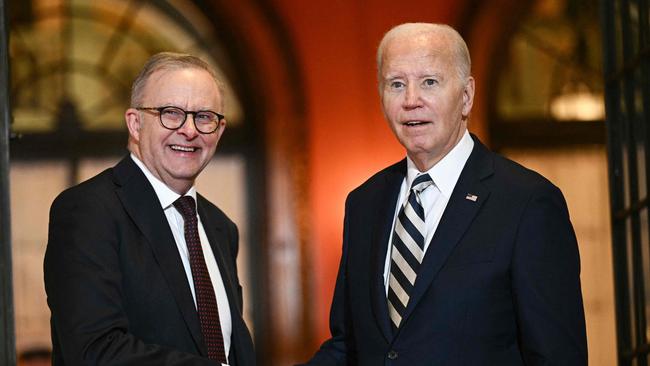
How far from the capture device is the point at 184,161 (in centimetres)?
254

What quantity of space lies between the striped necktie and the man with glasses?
1.35 feet

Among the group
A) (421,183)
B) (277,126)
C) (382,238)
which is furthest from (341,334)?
(277,126)

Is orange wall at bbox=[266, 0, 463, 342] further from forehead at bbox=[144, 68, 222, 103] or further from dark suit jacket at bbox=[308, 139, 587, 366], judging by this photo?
dark suit jacket at bbox=[308, 139, 587, 366]

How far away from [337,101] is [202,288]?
11.4 feet

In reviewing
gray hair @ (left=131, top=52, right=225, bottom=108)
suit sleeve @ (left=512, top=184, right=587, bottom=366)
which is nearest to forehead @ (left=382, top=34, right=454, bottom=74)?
suit sleeve @ (left=512, top=184, right=587, bottom=366)

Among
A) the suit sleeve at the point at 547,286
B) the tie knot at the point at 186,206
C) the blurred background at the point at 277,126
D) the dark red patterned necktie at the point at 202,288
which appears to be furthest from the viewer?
the blurred background at the point at 277,126

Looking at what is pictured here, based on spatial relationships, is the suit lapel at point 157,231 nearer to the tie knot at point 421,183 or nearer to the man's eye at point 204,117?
the man's eye at point 204,117

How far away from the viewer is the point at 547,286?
2277 mm

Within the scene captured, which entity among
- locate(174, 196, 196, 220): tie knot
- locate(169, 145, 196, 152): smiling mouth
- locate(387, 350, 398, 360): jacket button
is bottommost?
locate(387, 350, 398, 360): jacket button

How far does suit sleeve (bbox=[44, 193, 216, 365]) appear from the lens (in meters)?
2.32

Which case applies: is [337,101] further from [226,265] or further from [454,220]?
[454,220]

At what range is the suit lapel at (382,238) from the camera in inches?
94.4

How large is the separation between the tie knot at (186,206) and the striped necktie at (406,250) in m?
0.48

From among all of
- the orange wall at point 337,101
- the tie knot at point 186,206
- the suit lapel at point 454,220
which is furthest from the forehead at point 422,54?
the orange wall at point 337,101
